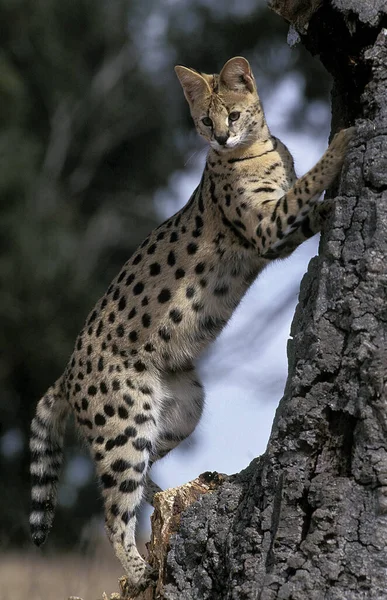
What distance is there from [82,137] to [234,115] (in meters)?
15.2

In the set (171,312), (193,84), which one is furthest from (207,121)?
(171,312)

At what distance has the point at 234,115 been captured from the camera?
6285 mm

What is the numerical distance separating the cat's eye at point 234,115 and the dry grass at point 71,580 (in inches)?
115

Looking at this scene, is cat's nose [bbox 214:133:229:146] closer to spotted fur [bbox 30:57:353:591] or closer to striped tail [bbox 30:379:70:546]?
spotted fur [bbox 30:57:353:591]

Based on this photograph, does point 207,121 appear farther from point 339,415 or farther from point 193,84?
point 339,415

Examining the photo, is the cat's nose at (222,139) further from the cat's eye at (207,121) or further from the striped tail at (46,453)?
the striped tail at (46,453)

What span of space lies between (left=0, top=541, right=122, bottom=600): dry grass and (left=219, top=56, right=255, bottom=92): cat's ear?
3113mm

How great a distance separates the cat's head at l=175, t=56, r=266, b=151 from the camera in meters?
6.24

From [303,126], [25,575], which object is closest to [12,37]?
[303,126]

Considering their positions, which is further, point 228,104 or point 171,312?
point 171,312

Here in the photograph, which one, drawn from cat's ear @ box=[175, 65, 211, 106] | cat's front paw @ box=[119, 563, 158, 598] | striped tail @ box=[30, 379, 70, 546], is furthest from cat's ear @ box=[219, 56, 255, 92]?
cat's front paw @ box=[119, 563, 158, 598]

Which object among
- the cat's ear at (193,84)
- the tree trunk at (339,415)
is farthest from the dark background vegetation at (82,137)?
the tree trunk at (339,415)

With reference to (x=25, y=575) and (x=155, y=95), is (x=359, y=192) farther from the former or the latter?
(x=155, y=95)

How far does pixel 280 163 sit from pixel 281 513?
2.74 meters
